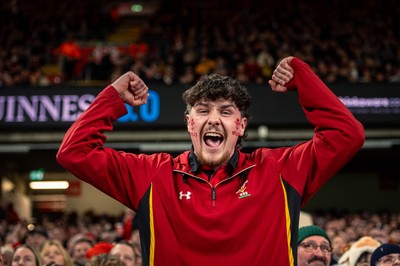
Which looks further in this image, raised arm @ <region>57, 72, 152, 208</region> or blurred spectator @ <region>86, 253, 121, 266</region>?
blurred spectator @ <region>86, 253, 121, 266</region>

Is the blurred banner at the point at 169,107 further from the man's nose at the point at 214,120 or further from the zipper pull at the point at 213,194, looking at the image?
the zipper pull at the point at 213,194

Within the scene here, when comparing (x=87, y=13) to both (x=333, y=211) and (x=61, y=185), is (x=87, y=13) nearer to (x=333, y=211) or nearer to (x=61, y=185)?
(x=61, y=185)

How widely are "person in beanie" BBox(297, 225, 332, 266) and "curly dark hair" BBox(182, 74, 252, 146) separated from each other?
8.02 feet

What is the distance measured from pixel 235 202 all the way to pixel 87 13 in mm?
20612

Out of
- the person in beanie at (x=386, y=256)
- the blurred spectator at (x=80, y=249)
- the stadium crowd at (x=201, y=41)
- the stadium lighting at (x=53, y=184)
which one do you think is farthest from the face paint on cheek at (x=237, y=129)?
the stadium lighting at (x=53, y=184)

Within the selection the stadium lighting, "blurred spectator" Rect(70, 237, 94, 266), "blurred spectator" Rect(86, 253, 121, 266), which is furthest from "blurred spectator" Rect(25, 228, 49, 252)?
the stadium lighting

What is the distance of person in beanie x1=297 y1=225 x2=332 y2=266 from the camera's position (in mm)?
5203

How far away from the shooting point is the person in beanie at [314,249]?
520cm

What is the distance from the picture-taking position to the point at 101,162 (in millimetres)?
2900

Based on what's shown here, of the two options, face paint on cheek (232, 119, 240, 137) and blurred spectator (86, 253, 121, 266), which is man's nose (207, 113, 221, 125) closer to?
face paint on cheek (232, 119, 240, 137)

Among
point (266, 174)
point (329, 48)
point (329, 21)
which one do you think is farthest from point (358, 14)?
point (266, 174)

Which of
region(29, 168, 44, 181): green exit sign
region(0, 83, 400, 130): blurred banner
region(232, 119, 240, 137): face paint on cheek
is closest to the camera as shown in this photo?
region(232, 119, 240, 137): face paint on cheek

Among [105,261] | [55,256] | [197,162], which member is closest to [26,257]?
[55,256]

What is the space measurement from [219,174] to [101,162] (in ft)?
1.64
